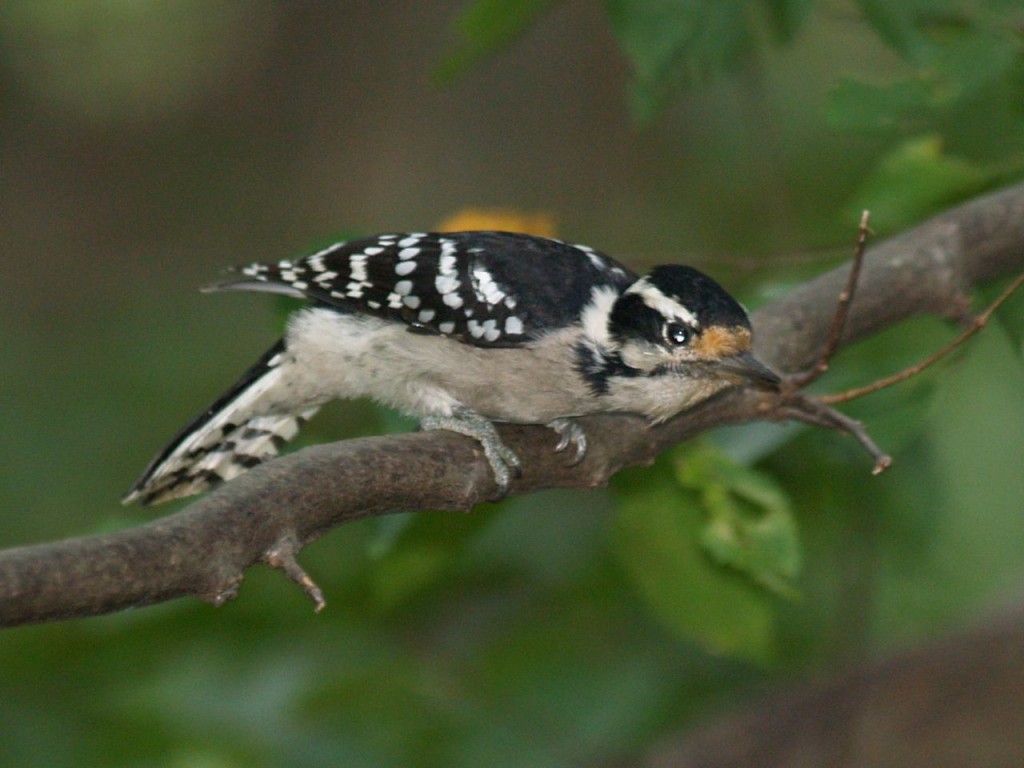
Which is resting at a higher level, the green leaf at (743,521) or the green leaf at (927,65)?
the green leaf at (927,65)

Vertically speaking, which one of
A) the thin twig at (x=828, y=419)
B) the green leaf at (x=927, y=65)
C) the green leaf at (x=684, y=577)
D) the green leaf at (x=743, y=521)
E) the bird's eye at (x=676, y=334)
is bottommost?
the green leaf at (x=684, y=577)

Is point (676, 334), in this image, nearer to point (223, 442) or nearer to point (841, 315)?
point (841, 315)

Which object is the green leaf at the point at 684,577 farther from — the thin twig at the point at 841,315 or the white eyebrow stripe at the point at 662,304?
the thin twig at the point at 841,315

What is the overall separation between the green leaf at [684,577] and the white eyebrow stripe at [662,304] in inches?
23.5

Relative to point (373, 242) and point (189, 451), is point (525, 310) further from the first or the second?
point (189, 451)

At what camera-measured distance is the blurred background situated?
396 cm

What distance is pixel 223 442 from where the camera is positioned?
4109 millimetres

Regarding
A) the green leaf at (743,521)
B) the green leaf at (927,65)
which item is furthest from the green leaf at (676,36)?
the green leaf at (743,521)

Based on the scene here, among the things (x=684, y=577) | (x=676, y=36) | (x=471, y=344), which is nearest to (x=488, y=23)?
(x=676, y=36)

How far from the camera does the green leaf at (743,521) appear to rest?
3.61 meters

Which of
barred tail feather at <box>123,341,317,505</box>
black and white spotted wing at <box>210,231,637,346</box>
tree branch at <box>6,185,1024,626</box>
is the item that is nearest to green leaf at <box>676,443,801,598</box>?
tree branch at <box>6,185,1024,626</box>

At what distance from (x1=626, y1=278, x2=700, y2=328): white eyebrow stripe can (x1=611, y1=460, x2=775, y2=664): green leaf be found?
1.96ft

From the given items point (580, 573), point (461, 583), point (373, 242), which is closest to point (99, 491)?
point (461, 583)

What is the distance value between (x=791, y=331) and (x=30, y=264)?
719 centimetres
